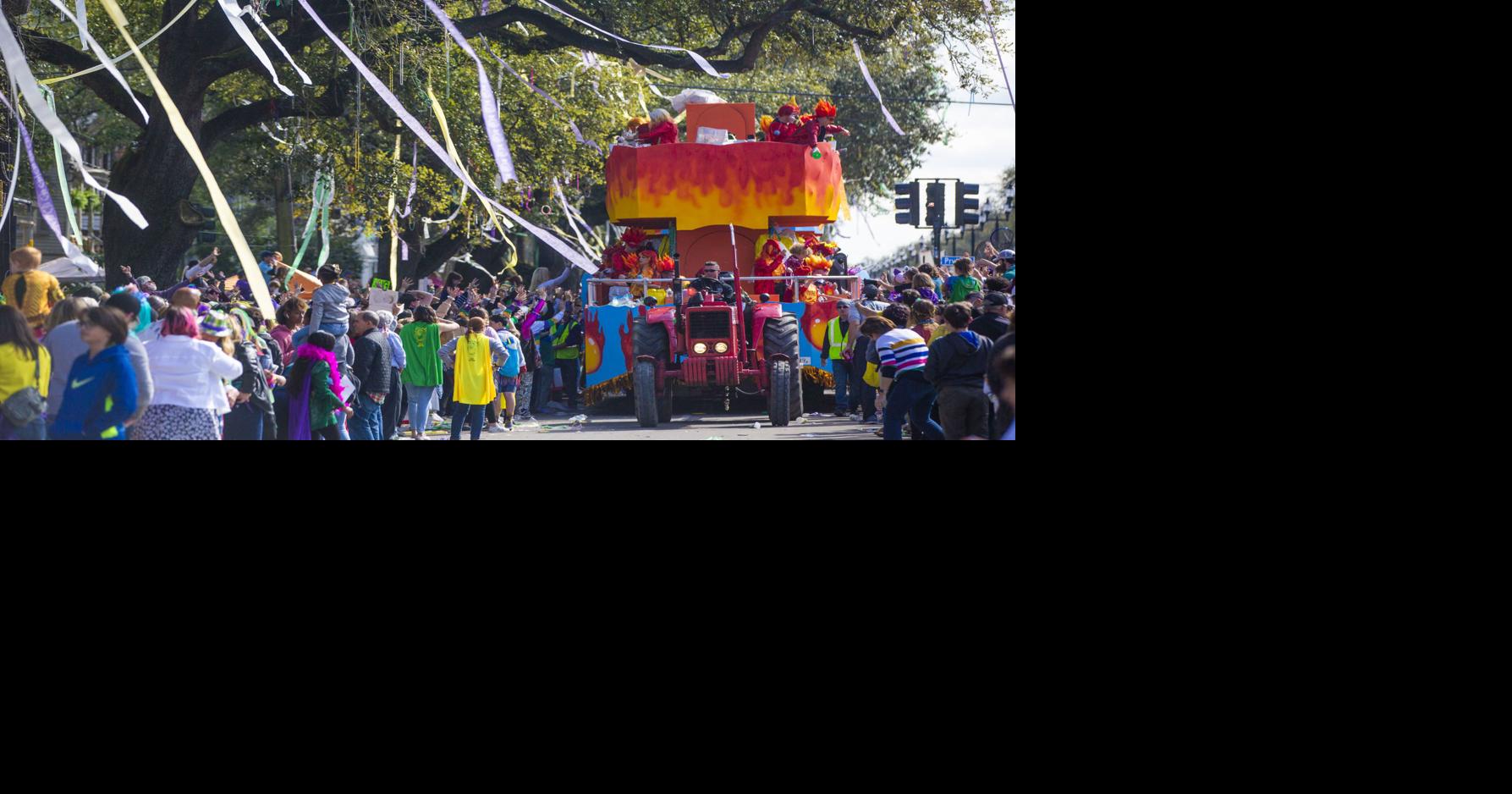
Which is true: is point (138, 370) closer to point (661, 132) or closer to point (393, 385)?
point (393, 385)

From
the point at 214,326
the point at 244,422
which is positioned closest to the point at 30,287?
the point at 214,326

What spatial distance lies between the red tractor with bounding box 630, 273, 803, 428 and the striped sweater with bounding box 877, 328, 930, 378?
278 centimetres

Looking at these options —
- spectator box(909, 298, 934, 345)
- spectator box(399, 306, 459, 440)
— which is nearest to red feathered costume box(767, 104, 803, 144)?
spectator box(399, 306, 459, 440)

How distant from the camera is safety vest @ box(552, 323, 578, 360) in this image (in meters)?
14.0

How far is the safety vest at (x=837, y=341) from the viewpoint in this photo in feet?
40.4

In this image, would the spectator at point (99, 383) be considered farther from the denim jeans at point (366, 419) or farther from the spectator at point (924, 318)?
the spectator at point (924, 318)

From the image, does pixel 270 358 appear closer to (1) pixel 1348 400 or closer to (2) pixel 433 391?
(2) pixel 433 391

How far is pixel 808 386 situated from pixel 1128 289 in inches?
291

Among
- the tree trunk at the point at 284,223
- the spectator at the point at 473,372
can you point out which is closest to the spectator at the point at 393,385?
the spectator at the point at 473,372

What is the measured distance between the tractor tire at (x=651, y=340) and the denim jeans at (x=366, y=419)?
267cm

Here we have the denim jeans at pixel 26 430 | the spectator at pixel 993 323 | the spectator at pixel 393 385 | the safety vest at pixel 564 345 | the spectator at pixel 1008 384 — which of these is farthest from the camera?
the safety vest at pixel 564 345

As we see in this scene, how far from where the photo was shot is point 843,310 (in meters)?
12.5

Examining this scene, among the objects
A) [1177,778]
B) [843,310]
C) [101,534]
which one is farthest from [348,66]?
[1177,778]

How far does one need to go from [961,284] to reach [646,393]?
2560mm
